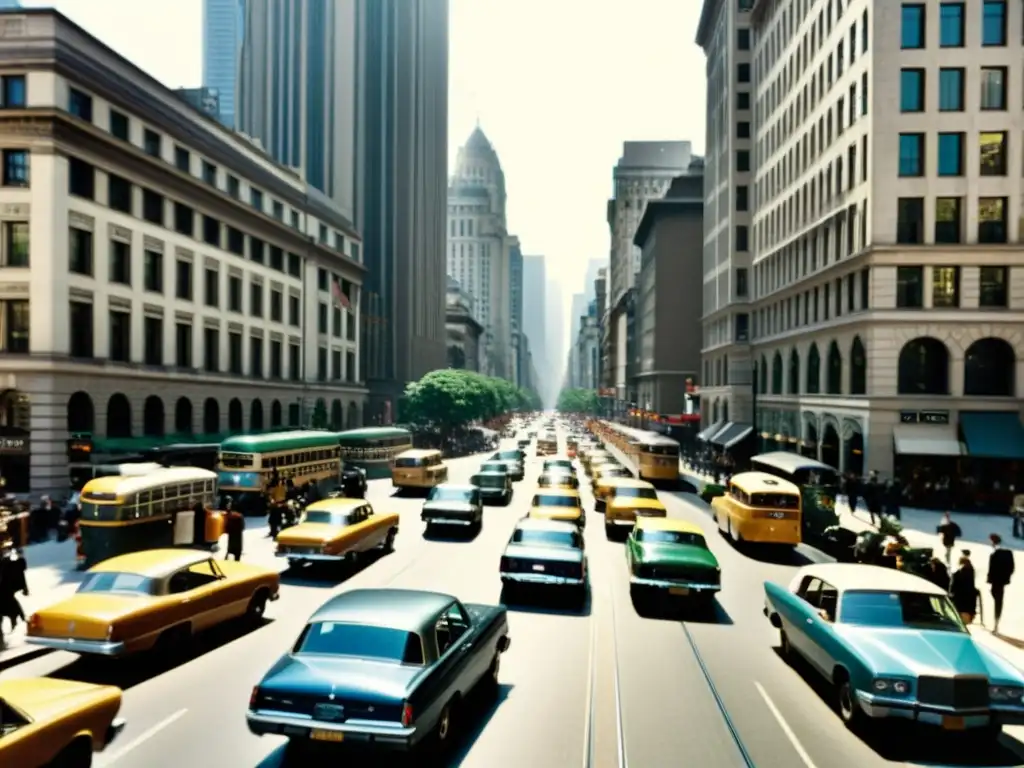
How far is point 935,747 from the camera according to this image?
9.37 metres

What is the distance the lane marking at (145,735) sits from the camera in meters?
8.39

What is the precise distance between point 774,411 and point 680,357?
43169 mm

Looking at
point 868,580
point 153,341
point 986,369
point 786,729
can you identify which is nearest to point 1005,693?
point 868,580

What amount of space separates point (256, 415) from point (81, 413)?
18598 millimetres

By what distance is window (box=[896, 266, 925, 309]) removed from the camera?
118ft

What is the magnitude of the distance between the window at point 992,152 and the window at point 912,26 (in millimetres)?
5623

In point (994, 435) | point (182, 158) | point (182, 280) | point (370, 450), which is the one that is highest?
point (182, 158)

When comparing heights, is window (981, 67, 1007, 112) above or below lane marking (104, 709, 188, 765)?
above

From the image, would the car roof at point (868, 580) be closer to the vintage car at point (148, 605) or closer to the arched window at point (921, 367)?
the vintage car at point (148, 605)

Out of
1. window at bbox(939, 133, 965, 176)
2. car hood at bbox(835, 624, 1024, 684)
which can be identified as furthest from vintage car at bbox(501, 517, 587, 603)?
window at bbox(939, 133, 965, 176)

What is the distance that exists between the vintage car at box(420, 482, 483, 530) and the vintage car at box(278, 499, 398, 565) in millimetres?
2893

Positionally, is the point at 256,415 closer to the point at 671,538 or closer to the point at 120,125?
the point at 120,125

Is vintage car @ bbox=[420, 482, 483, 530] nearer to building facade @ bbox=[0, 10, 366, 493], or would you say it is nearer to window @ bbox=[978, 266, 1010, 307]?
building facade @ bbox=[0, 10, 366, 493]

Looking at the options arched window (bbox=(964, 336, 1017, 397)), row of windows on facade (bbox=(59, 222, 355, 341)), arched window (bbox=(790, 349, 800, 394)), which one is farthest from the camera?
arched window (bbox=(790, 349, 800, 394))
